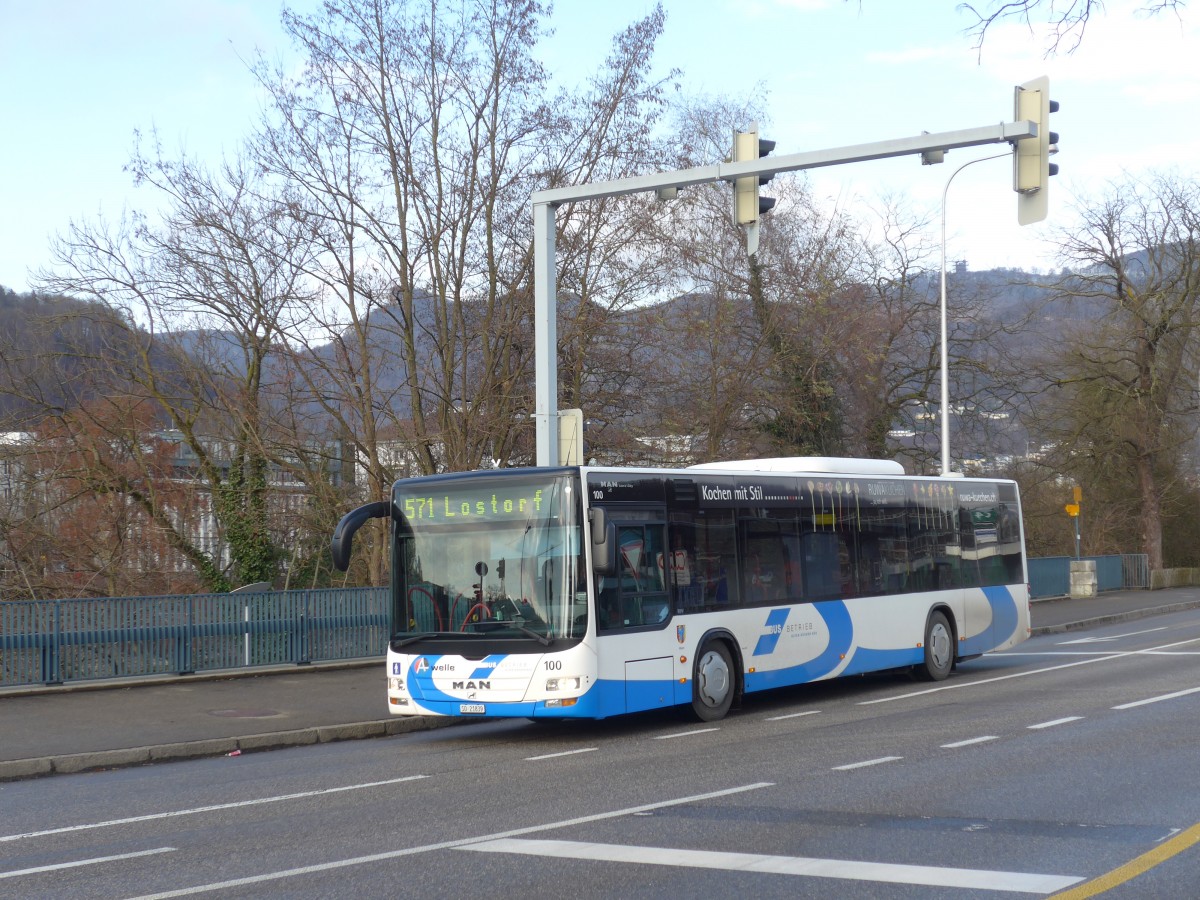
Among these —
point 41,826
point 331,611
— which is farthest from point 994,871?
point 331,611

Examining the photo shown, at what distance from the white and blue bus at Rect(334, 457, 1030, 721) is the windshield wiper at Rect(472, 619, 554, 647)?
0.04 feet

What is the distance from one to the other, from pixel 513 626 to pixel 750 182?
508cm

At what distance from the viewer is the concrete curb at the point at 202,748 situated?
11781 millimetres

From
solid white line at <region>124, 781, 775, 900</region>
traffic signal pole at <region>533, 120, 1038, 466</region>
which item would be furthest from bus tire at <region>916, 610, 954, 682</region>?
solid white line at <region>124, 781, 775, 900</region>

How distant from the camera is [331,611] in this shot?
66.8ft

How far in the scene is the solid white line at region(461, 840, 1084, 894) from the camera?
6.27 metres

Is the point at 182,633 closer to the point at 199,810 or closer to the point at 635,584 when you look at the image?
the point at 635,584

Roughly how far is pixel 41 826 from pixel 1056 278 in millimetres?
47075

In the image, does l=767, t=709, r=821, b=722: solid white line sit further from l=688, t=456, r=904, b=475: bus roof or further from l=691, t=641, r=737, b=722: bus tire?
l=688, t=456, r=904, b=475: bus roof

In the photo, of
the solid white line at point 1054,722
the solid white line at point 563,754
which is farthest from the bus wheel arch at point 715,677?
the solid white line at point 1054,722

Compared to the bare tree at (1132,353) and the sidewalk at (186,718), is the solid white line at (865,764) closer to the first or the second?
the sidewalk at (186,718)

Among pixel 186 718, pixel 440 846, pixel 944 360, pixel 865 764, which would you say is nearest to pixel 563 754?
pixel 865 764

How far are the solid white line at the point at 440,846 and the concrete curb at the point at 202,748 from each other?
584 cm

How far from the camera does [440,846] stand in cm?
755
